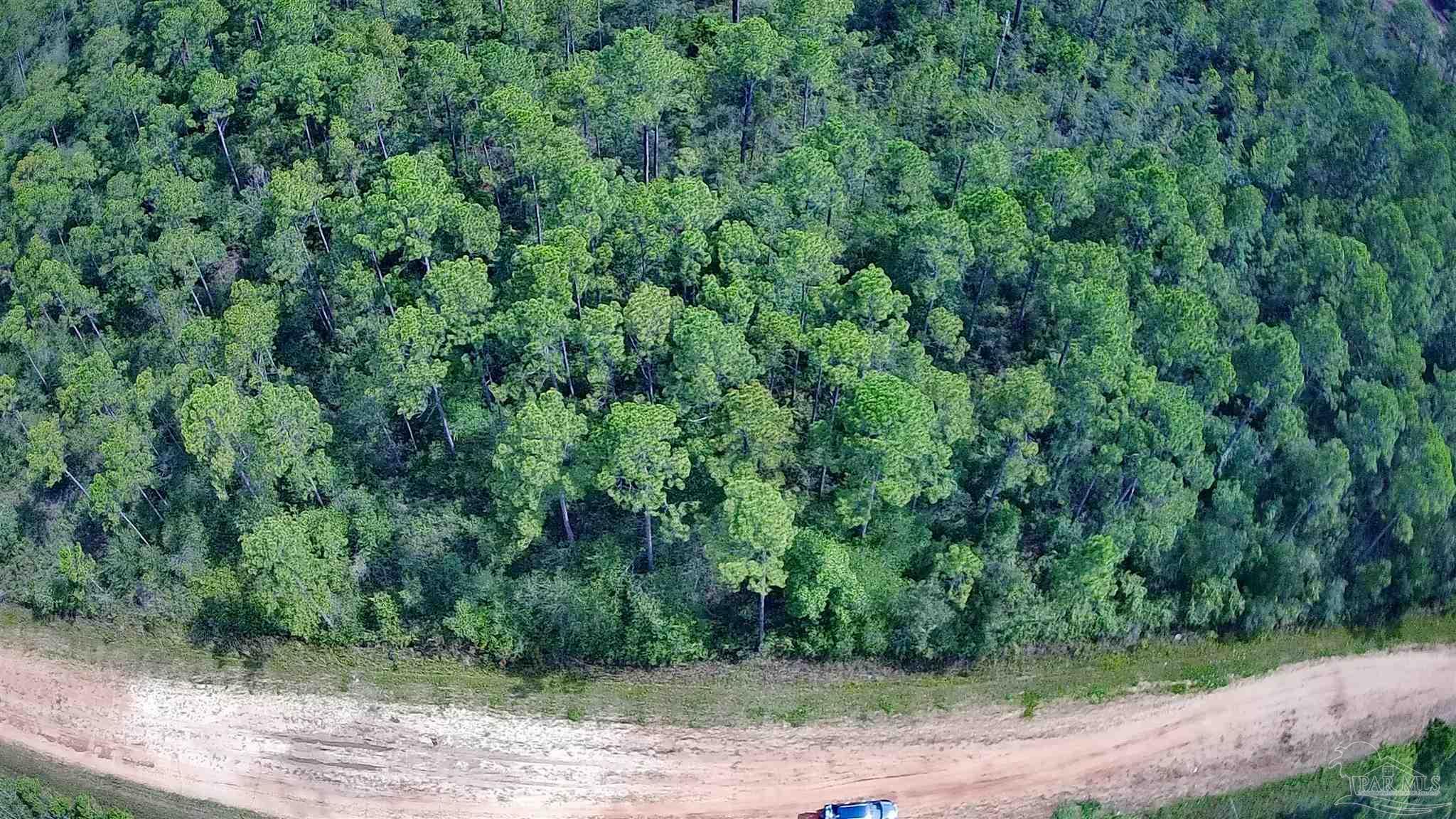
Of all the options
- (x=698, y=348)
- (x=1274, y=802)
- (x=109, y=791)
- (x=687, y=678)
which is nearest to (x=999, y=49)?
(x=698, y=348)

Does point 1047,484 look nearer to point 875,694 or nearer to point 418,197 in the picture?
point 875,694

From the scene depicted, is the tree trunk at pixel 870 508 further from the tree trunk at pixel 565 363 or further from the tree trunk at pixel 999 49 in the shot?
the tree trunk at pixel 999 49

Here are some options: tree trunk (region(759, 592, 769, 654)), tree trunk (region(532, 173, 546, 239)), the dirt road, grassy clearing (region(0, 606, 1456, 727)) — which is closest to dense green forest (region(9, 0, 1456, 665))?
tree trunk (region(759, 592, 769, 654))

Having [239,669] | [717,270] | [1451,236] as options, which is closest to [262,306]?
[239,669]

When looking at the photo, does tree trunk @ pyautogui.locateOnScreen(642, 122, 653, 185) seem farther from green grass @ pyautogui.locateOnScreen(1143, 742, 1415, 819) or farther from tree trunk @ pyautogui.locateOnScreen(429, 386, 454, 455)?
green grass @ pyautogui.locateOnScreen(1143, 742, 1415, 819)

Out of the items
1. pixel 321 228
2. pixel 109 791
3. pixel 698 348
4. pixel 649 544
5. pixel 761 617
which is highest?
pixel 321 228

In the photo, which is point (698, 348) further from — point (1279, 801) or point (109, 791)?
point (1279, 801)
